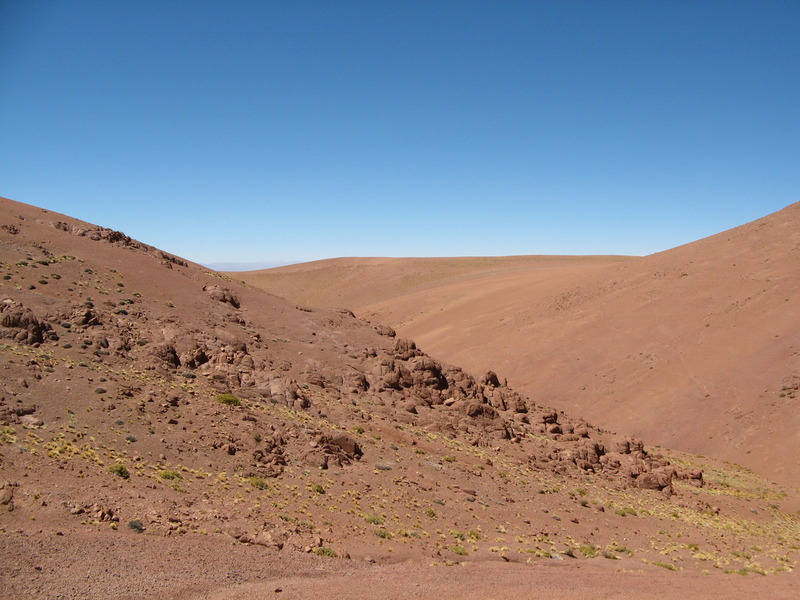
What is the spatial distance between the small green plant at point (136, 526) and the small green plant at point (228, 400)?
825 cm

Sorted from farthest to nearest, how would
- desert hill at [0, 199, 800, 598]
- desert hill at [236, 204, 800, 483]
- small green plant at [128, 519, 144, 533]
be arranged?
desert hill at [236, 204, 800, 483]
small green plant at [128, 519, 144, 533]
desert hill at [0, 199, 800, 598]

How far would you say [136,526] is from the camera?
14.1m

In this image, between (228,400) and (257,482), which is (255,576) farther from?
(228,400)

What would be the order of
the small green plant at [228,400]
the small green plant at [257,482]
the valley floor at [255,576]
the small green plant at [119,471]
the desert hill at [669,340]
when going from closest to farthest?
the valley floor at [255,576] → the small green plant at [119,471] → the small green plant at [257,482] → the small green plant at [228,400] → the desert hill at [669,340]

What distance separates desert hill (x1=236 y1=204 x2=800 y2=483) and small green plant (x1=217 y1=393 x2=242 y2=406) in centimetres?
2572

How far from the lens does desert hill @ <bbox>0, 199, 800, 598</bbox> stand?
45.2 ft

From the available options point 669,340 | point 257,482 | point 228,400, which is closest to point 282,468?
point 257,482

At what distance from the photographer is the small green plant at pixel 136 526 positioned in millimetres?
13984

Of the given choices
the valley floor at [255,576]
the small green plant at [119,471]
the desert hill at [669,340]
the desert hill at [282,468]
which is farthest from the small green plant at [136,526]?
the desert hill at [669,340]

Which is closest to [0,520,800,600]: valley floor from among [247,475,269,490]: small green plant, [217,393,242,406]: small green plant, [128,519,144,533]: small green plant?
[128,519,144,533]: small green plant

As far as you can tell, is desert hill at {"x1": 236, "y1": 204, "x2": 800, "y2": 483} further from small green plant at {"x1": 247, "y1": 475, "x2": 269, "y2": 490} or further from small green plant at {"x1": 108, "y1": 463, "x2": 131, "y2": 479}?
small green plant at {"x1": 108, "y1": 463, "x2": 131, "y2": 479}

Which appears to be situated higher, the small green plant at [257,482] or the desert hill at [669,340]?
the desert hill at [669,340]

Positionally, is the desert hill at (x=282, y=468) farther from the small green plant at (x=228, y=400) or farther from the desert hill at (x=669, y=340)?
the desert hill at (x=669, y=340)

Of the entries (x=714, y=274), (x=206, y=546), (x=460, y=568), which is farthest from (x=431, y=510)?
(x=714, y=274)
